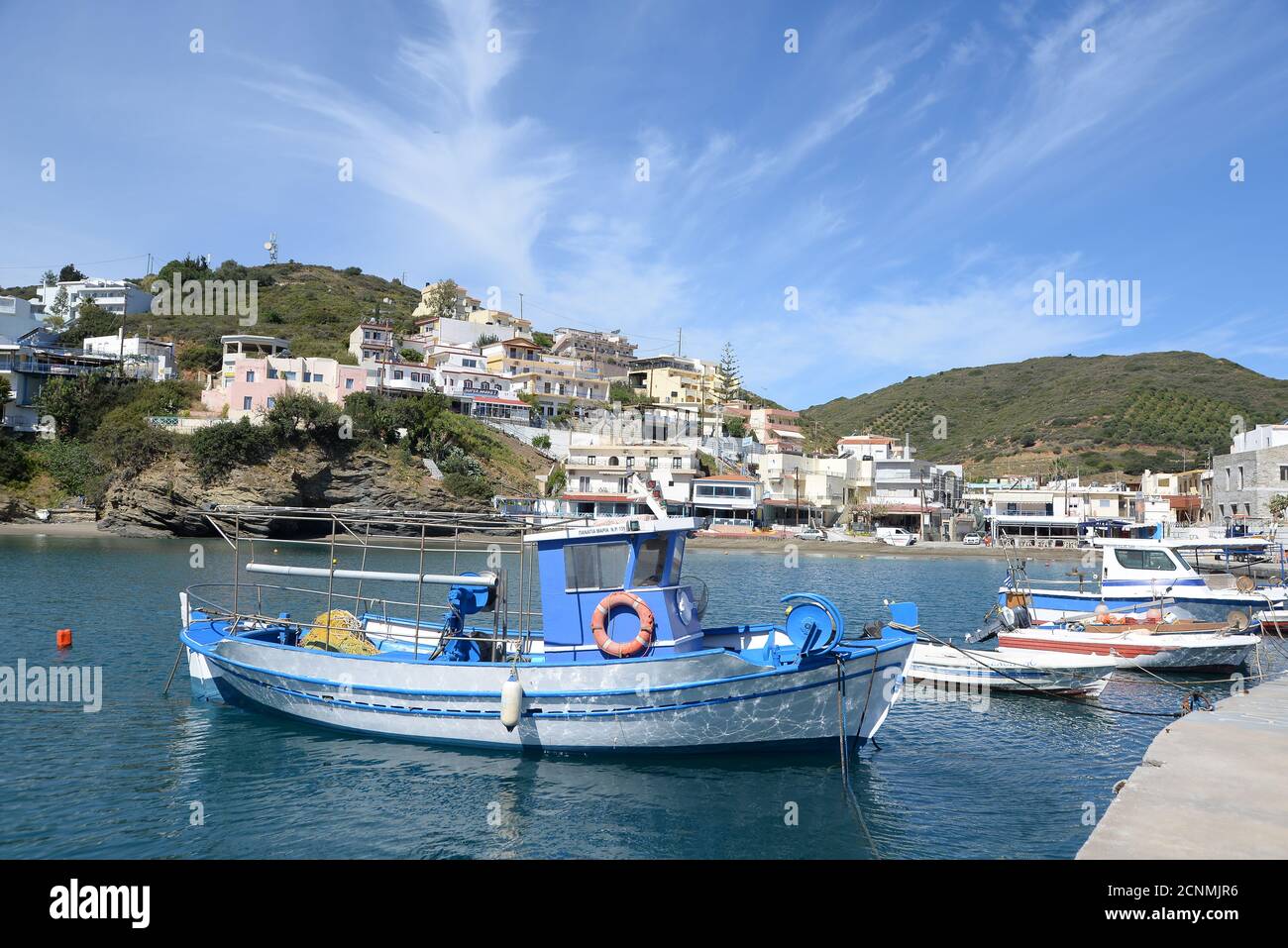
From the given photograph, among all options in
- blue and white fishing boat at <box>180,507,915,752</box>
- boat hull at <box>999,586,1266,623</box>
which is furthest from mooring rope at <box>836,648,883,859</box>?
boat hull at <box>999,586,1266,623</box>

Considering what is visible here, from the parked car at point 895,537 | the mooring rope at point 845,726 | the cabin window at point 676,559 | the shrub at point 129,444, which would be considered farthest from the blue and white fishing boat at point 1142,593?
the shrub at point 129,444

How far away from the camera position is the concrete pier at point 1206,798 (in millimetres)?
6914

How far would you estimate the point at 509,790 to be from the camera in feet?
37.9

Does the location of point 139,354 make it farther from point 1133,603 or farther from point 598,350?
point 1133,603

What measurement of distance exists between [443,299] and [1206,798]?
107015 mm

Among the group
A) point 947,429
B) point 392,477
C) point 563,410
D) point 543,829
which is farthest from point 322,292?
point 543,829

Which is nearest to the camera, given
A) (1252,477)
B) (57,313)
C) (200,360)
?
(1252,477)

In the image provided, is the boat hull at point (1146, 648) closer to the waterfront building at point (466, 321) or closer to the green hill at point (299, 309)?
the green hill at point (299, 309)

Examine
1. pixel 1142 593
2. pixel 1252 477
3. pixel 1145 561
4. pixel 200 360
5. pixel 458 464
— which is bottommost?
pixel 1142 593

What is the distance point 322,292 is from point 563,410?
1852 inches

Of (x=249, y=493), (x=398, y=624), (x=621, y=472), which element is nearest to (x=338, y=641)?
(x=398, y=624)

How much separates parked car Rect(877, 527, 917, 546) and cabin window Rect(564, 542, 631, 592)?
56677mm

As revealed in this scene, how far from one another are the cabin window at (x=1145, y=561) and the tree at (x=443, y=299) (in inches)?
3610

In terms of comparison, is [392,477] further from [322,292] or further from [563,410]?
[322,292]
